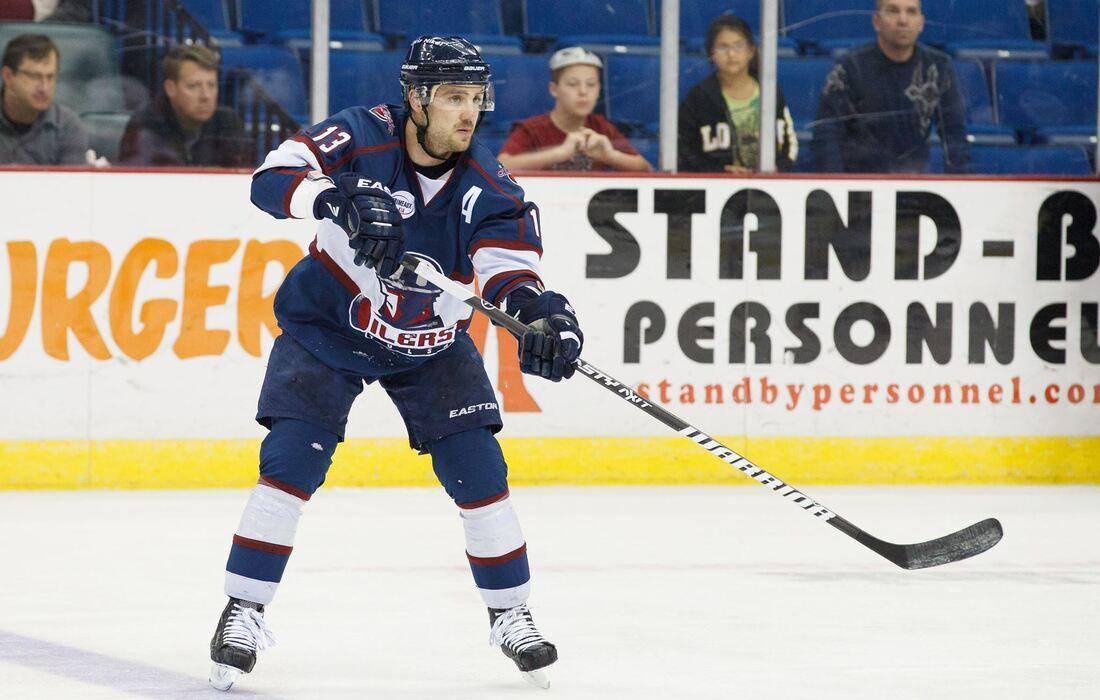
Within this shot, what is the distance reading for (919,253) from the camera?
18.3 ft

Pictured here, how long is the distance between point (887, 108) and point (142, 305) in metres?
2.46

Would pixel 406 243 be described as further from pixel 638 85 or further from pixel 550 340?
pixel 638 85

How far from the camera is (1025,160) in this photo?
573 centimetres

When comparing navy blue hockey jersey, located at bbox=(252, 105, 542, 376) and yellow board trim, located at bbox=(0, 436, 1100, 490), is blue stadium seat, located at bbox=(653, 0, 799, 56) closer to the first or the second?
yellow board trim, located at bbox=(0, 436, 1100, 490)

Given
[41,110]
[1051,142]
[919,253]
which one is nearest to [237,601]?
[41,110]

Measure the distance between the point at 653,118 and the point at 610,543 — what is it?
5.45 ft

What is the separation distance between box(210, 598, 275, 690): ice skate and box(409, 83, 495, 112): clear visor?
2.95ft

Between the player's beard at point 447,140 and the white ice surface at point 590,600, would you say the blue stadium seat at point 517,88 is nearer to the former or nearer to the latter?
the white ice surface at point 590,600

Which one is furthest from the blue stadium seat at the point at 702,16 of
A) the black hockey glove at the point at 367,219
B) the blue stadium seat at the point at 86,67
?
the black hockey glove at the point at 367,219

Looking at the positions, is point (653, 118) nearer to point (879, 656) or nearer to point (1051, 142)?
point (1051, 142)


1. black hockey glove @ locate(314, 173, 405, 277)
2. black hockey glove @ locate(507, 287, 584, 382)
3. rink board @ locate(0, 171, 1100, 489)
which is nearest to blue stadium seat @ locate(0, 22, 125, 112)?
rink board @ locate(0, 171, 1100, 489)

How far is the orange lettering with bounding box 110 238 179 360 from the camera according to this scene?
5141mm

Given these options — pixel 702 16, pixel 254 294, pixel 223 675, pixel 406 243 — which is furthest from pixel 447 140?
pixel 702 16

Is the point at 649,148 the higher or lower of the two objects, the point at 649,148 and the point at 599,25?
the lower
